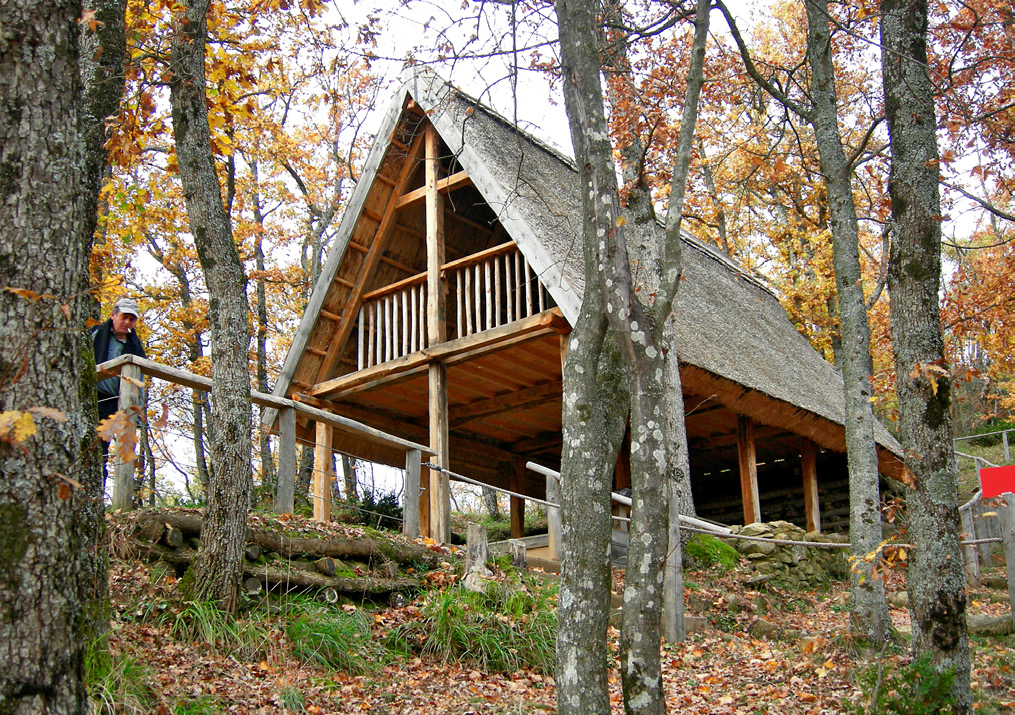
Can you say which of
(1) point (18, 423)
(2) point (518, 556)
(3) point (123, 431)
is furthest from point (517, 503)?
(1) point (18, 423)

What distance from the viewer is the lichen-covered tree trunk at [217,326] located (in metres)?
6.33

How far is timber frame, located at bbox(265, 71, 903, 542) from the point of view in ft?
36.1

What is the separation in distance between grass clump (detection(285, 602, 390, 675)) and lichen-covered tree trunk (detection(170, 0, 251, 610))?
1.74ft

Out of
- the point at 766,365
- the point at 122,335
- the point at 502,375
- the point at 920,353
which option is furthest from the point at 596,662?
the point at 766,365

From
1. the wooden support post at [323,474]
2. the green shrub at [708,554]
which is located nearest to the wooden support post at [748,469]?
the green shrub at [708,554]

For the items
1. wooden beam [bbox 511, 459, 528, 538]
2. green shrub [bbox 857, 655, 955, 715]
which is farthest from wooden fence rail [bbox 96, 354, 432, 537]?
green shrub [bbox 857, 655, 955, 715]

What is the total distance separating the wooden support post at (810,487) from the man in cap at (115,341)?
11130 mm

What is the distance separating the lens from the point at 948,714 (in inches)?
208

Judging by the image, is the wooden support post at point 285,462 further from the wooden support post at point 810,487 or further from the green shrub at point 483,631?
the wooden support post at point 810,487

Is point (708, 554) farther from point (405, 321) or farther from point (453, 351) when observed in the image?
point (405, 321)

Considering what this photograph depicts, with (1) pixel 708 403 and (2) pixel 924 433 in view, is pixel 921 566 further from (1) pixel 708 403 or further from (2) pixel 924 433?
(1) pixel 708 403

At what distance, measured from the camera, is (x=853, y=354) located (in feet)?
27.7

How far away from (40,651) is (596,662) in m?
2.81

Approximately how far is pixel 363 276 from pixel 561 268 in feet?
13.1
